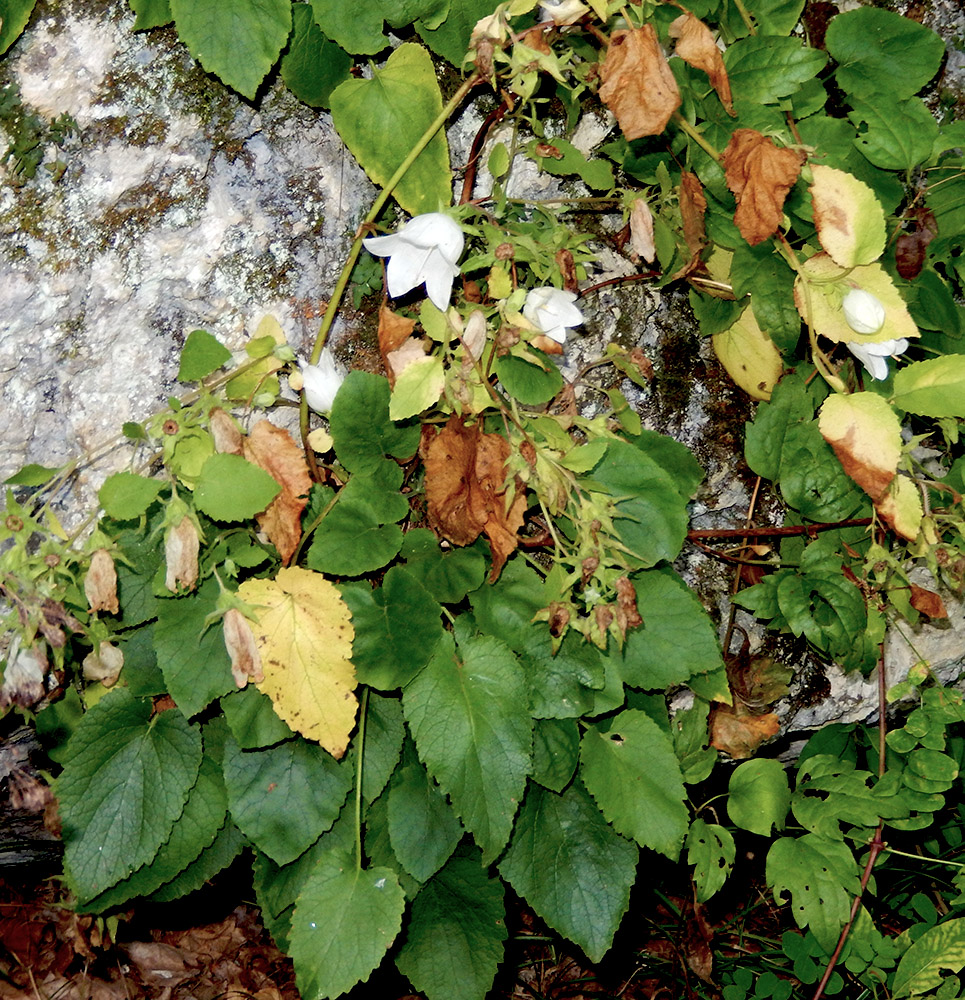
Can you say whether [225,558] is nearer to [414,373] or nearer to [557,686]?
[414,373]

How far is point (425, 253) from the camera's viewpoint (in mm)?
1450

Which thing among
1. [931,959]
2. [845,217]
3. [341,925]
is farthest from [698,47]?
[931,959]

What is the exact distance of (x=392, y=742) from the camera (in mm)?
1514

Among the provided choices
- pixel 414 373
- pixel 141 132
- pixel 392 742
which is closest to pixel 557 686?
pixel 392 742

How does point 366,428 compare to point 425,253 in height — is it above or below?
below

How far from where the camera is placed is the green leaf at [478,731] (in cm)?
139

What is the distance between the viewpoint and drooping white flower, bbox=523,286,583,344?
1.46 m

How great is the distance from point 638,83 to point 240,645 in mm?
1046

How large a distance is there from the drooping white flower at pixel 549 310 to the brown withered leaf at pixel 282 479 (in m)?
0.44

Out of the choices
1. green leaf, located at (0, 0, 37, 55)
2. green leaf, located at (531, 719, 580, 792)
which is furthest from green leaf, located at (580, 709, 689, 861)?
green leaf, located at (0, 0, 37, 55)

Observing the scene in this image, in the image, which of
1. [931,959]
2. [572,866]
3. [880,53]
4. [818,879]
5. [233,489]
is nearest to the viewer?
[233,489]

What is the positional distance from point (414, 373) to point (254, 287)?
0.37m

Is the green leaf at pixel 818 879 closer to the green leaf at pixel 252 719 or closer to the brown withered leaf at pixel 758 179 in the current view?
the green leaf at pixel 252 719

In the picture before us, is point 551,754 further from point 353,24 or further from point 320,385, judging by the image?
point 353,24
